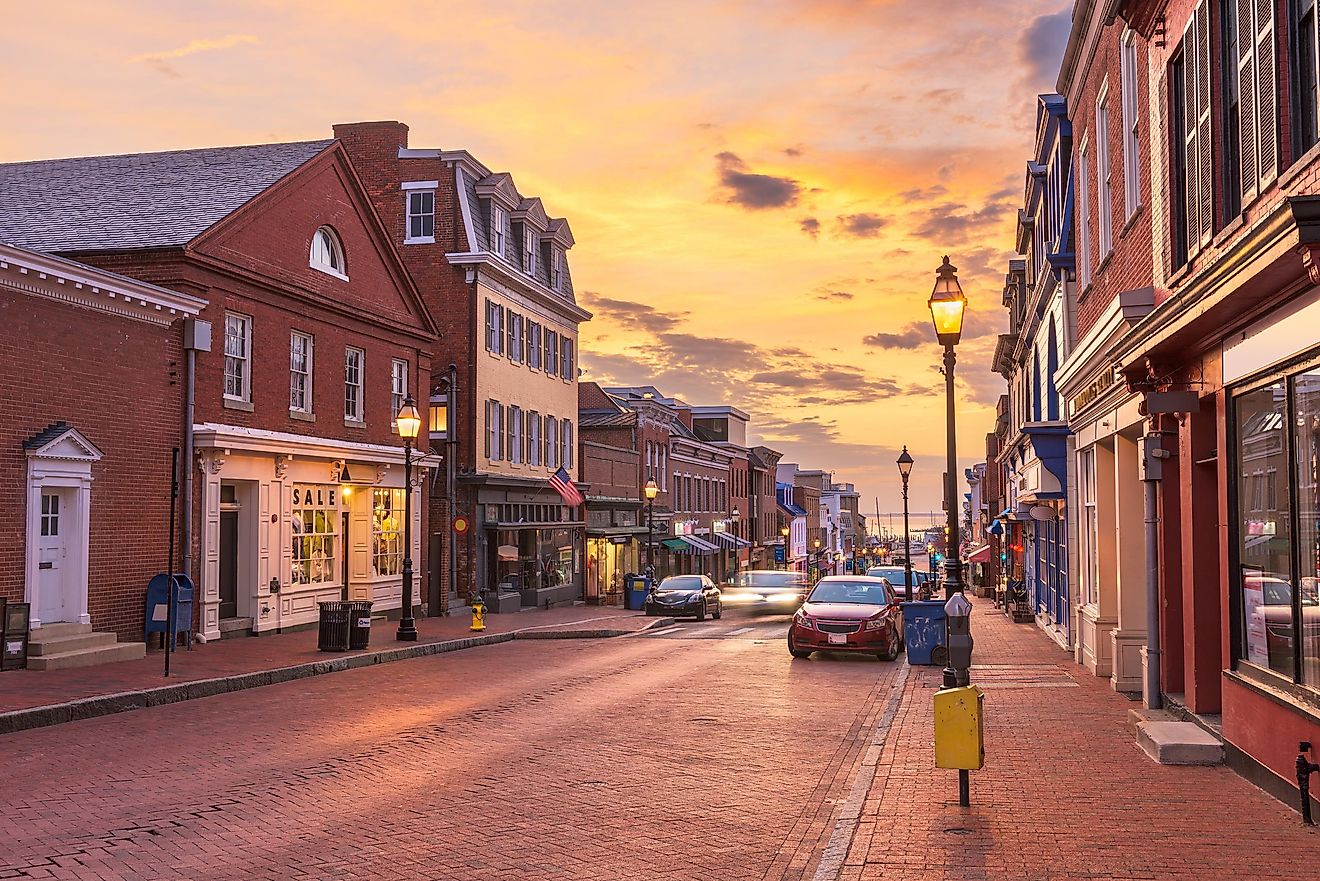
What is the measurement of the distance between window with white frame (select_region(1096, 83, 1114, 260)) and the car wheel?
8038mm

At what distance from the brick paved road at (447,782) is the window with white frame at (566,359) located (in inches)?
1141

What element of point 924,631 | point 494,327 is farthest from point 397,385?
point 924,631

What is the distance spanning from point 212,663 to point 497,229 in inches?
914

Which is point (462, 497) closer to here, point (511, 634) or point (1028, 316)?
point (511, 634)

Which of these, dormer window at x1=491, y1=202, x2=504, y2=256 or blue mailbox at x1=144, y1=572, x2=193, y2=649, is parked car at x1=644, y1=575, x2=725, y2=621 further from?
blue mailbox at x1=144, y1=572, x2=193, y2=649

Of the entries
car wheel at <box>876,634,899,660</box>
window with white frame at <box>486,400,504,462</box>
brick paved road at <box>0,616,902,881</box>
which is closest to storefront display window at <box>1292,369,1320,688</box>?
brick paved road at <box>0,616,902,881</box>

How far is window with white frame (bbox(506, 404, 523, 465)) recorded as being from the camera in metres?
41.0

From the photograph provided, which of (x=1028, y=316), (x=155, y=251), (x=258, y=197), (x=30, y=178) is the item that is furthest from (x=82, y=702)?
(x=1028, y=316)

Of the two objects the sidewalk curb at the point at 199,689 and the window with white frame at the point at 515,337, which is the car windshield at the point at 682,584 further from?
the window with white frame at the point at 515,337

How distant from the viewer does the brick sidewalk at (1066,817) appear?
746 cm

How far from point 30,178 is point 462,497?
14.5m

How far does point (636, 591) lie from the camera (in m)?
41.8

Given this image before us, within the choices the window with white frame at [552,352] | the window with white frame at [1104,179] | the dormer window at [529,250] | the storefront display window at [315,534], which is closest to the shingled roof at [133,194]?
the storefront display window at [315,534]

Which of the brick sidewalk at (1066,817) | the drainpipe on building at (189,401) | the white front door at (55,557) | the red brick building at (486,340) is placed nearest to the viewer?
the brick sidewalk at (1066,817)
